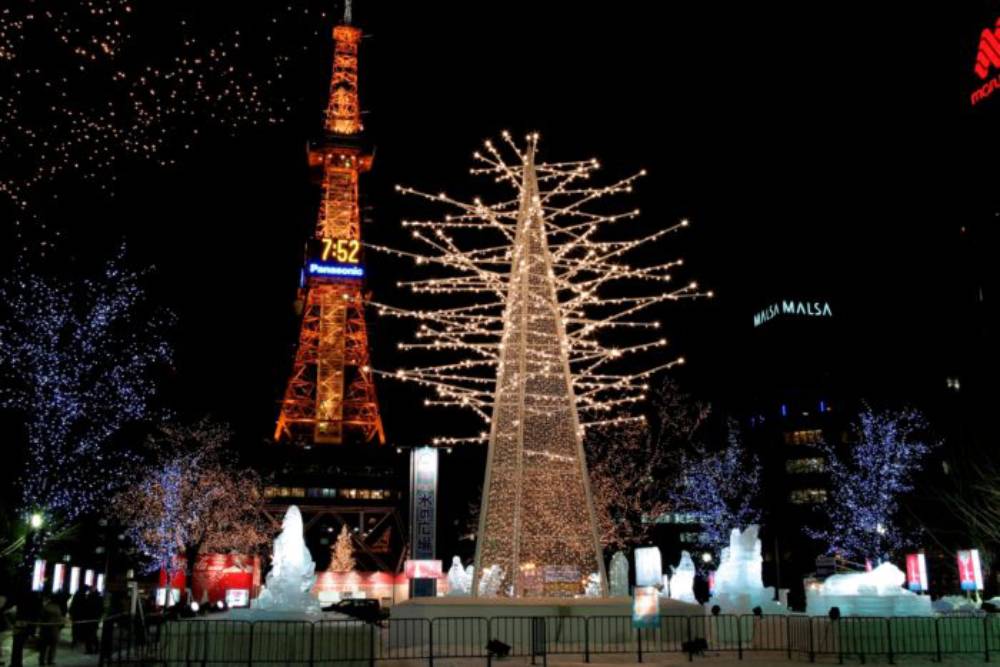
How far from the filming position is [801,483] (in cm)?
7481

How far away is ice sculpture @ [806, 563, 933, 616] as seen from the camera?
55.2 feet

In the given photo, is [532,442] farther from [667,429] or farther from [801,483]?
[801,483]

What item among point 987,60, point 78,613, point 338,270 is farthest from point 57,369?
point 338,270

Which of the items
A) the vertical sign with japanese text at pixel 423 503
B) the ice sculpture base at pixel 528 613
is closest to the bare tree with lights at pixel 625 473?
the vertical sign with japanese text at pixel 423 503

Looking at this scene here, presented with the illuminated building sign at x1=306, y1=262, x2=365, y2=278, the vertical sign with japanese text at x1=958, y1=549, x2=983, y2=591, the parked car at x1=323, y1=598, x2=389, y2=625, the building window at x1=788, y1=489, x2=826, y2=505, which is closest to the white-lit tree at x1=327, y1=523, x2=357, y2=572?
the parked car at x1=323, y1=598, x2=389, y2=625

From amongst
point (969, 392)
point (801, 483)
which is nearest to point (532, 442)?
point (969, 392)

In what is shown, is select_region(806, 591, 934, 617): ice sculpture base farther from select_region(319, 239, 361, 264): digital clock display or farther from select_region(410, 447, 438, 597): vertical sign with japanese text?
select_region(319, 239, 361, 264): digital clock display

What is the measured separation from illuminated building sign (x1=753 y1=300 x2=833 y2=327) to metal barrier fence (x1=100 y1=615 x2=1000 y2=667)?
8986cm

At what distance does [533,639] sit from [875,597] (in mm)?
6993

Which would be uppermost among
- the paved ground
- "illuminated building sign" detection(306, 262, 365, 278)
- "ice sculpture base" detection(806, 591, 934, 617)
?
"illuminated building sign" detection(306, 262, 365, 278)

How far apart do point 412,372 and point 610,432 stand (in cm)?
2571

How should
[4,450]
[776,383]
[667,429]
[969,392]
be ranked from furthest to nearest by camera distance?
[776,383], [969,392], [667,429], [4,450]

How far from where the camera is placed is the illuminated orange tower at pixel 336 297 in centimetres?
7100

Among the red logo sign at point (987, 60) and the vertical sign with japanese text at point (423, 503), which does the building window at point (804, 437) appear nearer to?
the red logo sign at point (987, 60)
